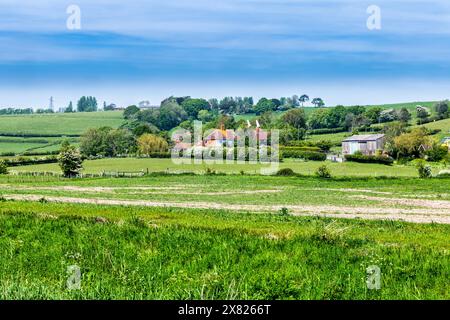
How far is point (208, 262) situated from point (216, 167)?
105 metres

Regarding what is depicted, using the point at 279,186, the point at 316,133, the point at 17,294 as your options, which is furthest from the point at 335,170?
the point at 17,294

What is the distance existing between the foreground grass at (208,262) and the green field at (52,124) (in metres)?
149

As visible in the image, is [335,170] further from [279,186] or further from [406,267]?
[406,267]

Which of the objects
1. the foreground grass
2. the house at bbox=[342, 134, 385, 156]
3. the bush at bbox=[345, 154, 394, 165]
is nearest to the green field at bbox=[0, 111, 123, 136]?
the house at bbox=[342, 134, 385, 156]

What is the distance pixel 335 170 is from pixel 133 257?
10195cm

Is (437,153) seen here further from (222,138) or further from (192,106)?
(192,106)

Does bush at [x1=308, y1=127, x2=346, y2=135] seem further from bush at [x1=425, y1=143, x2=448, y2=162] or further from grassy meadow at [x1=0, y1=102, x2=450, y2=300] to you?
grassy meadow at [x1=0, y1=102, x2=450, y2=300]

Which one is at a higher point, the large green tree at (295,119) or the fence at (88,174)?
the large green tree at (295,119)

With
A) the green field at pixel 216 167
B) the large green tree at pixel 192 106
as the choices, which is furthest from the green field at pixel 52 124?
the green field at pixel 216 167

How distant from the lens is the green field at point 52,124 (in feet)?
539

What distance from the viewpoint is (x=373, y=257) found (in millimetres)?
13992

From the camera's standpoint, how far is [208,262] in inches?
550

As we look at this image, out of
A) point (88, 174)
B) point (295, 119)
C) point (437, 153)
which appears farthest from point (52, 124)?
point (437, 153)

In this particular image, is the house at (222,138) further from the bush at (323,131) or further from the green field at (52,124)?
the bush at (323,131)
